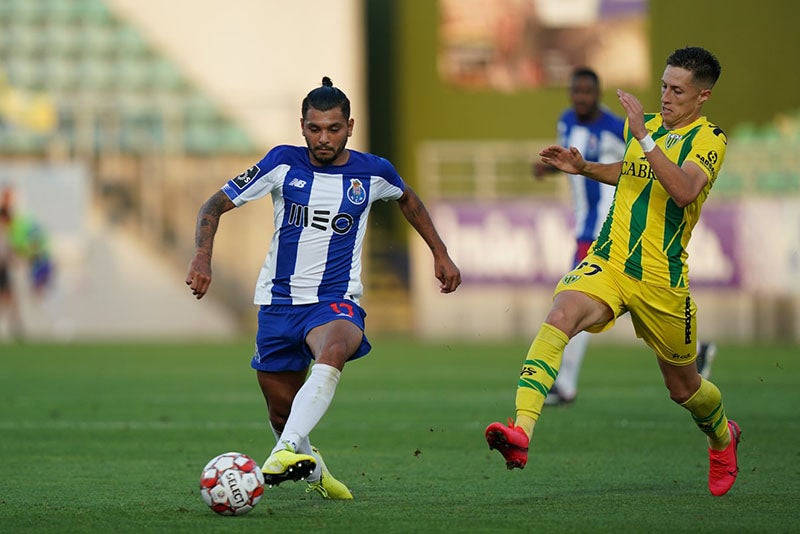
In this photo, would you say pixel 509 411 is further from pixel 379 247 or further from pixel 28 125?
pixel 28 125

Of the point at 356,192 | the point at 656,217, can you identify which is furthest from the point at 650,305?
the point at 356,192

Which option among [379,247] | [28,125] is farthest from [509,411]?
[28,125]

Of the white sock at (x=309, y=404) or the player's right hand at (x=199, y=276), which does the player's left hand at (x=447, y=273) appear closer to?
the white sock at (x=309, y=404)

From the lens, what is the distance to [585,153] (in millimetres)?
11141

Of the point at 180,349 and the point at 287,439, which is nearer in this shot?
the point at 287,439

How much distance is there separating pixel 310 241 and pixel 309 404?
878mm

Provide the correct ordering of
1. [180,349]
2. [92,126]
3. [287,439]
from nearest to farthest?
[287,439] → [180,349] → [92,126]

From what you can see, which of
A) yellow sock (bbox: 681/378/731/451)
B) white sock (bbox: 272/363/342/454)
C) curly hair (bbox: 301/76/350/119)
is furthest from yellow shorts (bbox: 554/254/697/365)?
curly hair (bbox: 301/76/350/119)

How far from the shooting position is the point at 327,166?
6613mm

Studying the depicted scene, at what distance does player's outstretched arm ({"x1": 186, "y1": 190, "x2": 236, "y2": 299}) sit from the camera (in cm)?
608

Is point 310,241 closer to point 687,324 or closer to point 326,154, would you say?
point 326,154

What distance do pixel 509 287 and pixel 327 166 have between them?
48.6 ft

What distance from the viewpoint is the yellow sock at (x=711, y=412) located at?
22.1 feet

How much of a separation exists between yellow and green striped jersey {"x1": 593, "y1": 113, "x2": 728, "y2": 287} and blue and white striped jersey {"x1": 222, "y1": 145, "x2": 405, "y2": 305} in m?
1.15
